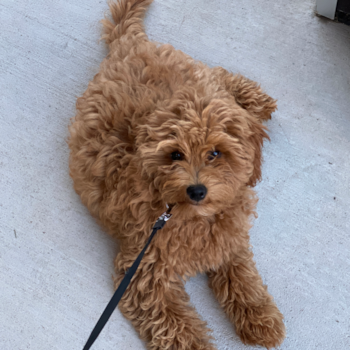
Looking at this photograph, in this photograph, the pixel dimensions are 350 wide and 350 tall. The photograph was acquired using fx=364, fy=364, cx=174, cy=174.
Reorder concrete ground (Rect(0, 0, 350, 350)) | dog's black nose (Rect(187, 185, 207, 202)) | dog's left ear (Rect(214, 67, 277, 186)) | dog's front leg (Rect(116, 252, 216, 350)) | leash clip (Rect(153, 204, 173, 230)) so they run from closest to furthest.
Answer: dog's black nose (Rect(187, 185, 207, 202))
leash clip (Rect(153, 204, 173, 230))
dog's front leg (Rect(116, 252, 216, 350))
concrete ground (Rect(0, 0, 350, 350))
dog's left ear (Rect(214, 67, 277, 186))

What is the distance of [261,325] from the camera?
207 cm

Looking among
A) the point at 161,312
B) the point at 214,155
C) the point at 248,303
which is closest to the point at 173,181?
the point at 214,155

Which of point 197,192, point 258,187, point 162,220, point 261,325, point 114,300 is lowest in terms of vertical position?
point 261,325

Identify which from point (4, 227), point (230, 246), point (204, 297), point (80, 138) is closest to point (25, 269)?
point (4, 227)

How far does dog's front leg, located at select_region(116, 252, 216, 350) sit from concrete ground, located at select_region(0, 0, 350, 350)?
19cm

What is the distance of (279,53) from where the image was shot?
2729mm

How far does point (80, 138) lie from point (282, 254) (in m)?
1.46

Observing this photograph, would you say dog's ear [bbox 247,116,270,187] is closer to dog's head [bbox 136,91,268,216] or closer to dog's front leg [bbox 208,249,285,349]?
dog's head [bbox 136,91,268,216]

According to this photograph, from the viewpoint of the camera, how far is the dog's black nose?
1.48 meters

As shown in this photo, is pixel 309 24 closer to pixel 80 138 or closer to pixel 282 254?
pixel 282 254

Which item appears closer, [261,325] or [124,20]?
[261,325]

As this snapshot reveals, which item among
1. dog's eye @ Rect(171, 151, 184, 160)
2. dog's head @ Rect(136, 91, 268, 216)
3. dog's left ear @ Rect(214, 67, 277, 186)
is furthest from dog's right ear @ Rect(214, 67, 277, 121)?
dog's eye @ Rect(171, 151, 184, 160)

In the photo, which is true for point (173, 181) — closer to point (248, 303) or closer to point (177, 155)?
point (177, 155)

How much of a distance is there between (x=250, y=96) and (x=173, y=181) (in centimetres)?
123
